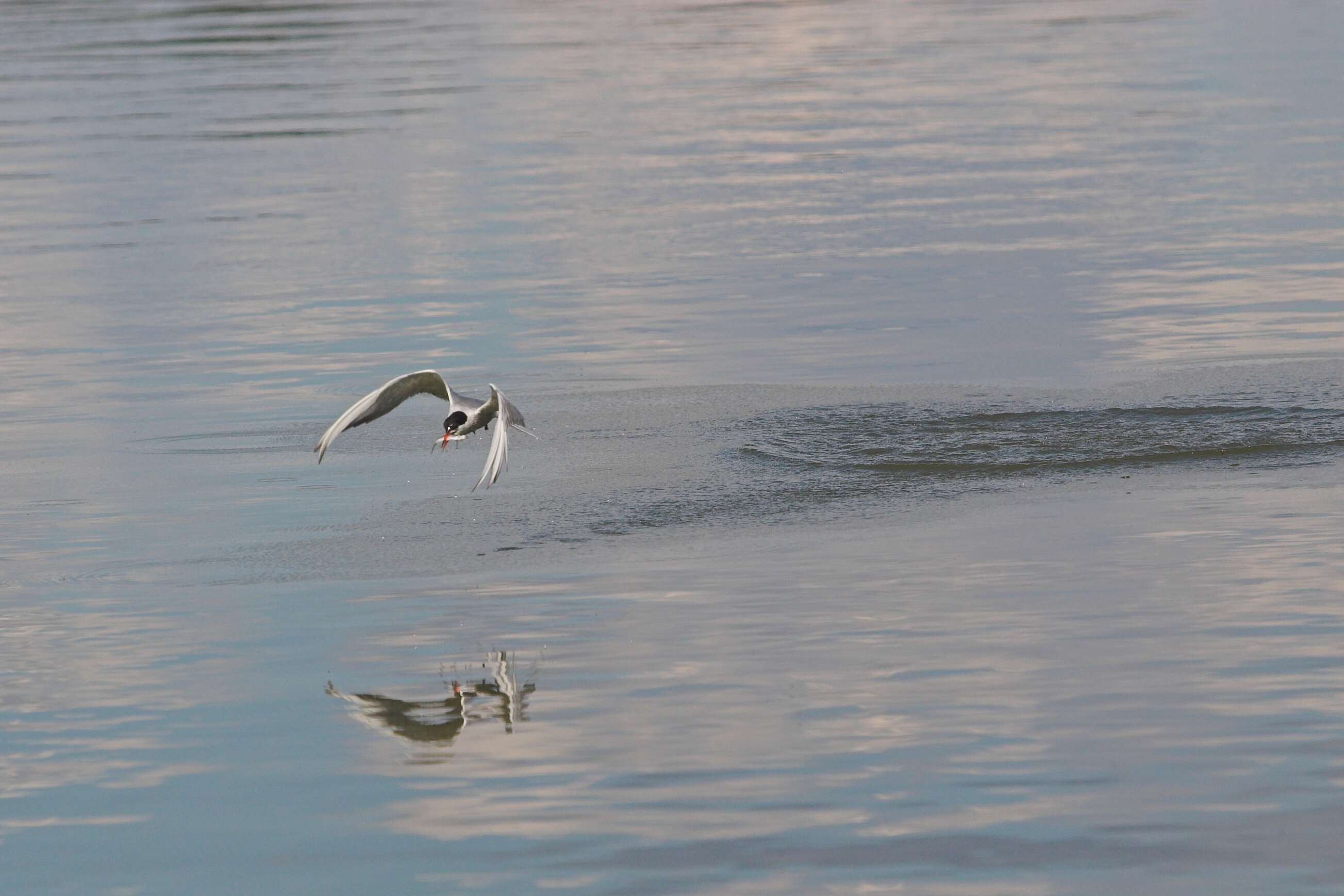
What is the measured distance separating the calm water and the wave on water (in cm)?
5

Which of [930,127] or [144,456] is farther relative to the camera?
[930,127]

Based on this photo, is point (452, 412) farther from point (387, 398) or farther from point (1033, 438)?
point (1033, 438)

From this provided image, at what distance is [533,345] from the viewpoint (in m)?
15.7

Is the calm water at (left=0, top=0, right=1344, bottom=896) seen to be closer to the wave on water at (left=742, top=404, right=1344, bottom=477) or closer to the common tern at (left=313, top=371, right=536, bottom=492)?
the wave on water at (left=742, top=404, right=1344, bottom=477)

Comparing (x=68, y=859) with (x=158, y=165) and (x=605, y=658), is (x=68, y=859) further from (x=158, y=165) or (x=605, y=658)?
(x=158, y=165)

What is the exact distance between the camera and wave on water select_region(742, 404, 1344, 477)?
1170 cm

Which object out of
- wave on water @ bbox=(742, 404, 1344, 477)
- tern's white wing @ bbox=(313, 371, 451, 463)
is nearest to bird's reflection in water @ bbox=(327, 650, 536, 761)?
tern's white wing @ bbox=(313, 371, 451, 463)

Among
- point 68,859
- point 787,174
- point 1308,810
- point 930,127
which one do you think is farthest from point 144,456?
point 930,127

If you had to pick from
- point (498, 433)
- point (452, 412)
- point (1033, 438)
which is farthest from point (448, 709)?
point (1033, 438)

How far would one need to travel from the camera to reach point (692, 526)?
10.5 metres

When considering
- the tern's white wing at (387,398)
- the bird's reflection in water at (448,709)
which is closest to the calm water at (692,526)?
the bird's reflection in water at (448,709)

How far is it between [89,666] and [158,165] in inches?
806

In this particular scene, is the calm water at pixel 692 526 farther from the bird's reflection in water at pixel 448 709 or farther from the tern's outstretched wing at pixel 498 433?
the tern's outstretched wing at pixel 498 433

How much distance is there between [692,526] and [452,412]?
4.68 ft
